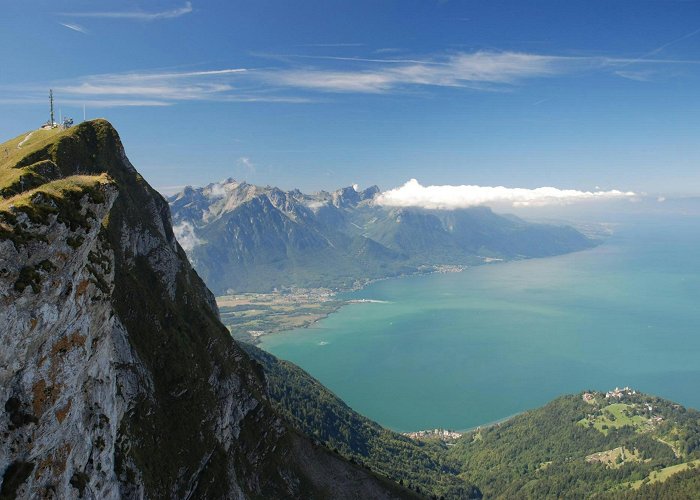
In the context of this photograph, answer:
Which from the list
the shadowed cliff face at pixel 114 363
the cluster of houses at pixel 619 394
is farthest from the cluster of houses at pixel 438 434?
the shadowed cliff face at pixel 114 363

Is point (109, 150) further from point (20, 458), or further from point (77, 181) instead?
point (20, 458)

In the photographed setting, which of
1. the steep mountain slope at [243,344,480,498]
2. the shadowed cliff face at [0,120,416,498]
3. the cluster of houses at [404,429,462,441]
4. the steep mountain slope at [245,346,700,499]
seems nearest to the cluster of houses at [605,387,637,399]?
the steep mountain slope at [245,346,700,499]

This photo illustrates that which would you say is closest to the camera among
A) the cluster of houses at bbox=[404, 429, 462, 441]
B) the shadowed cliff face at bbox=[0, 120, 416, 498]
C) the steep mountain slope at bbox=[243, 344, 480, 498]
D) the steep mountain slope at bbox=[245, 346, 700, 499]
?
the shadowed cliff face at bbox=[0, 120, 416, 498]

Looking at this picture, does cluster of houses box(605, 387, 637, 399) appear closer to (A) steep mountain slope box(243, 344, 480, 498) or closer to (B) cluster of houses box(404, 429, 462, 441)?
(B) cluster of houses box(404, 429, 462, 441)

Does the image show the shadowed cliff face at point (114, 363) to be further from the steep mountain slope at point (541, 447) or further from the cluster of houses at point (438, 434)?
the cluster of houses at point (438, 434)

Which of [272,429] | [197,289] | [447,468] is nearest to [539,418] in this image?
[447,468]

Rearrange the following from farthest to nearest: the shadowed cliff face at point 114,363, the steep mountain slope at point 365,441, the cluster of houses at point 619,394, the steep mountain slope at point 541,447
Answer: the cluster of houses at point 619,394 < the steep mountain slope at point 541,447 < the steep mountain slope at point 365,441 < the shadowed cliff face at point 114,363

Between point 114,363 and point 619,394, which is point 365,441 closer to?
point 619,394
